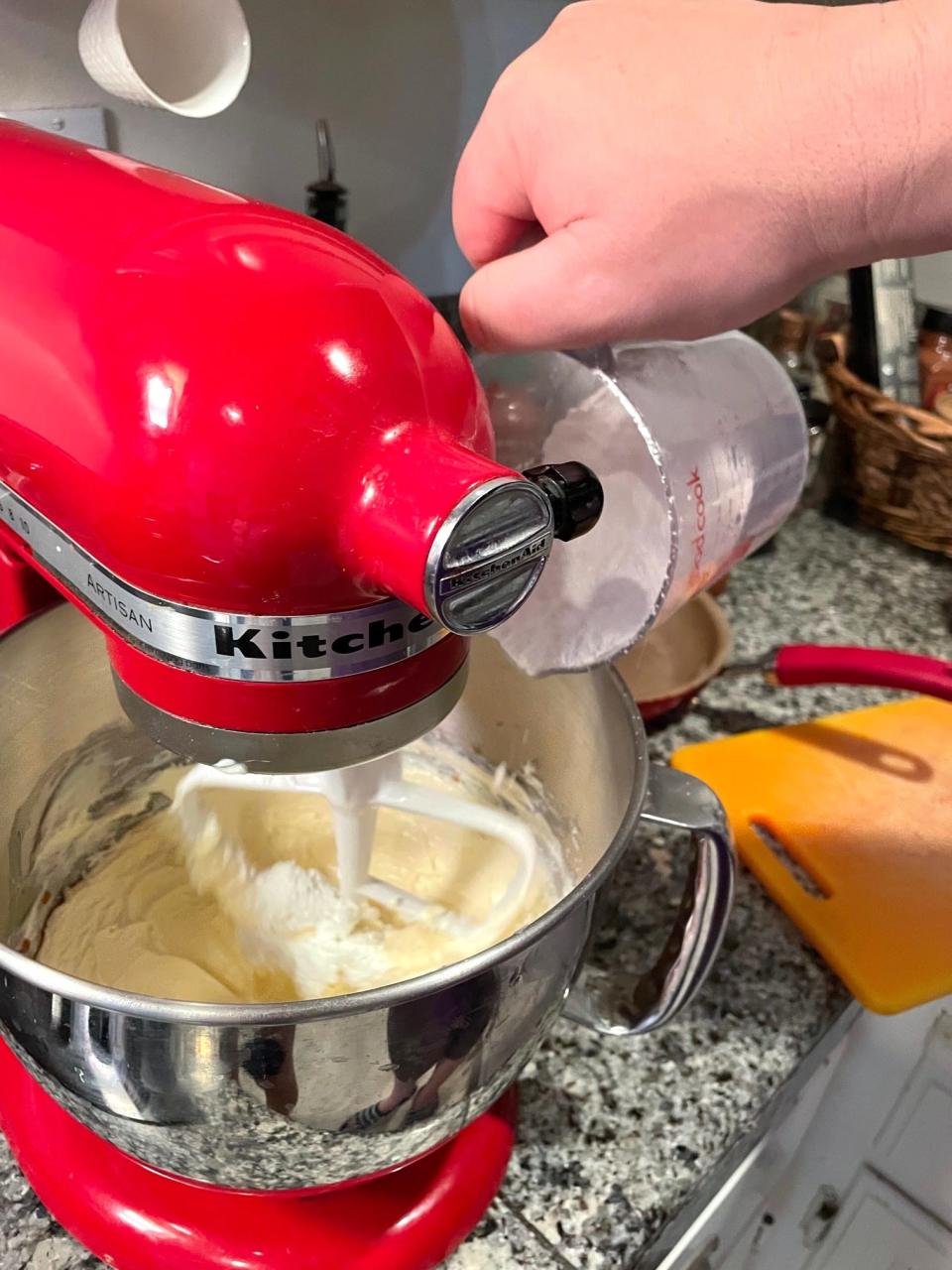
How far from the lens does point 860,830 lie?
689 millimetres

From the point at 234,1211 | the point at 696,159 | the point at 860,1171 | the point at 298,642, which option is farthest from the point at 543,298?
the point at 860,1171

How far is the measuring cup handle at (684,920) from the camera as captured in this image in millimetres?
434

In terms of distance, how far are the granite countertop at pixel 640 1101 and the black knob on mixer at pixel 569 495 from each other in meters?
0.32

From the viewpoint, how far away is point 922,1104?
2.23 ft

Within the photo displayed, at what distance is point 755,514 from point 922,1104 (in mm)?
452

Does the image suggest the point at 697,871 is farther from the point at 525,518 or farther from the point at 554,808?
the point at 525,518

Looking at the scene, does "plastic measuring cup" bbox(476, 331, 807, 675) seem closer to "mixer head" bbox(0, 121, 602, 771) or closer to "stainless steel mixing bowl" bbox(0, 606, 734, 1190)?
"stainless steel mixing bowl" bbox(0, 606, 734, 1190)

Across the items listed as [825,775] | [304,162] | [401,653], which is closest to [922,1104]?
[825,775]

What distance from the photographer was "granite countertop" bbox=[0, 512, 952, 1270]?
444mm

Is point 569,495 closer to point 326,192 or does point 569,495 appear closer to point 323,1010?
point 323,1010

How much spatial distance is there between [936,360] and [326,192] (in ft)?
2.05

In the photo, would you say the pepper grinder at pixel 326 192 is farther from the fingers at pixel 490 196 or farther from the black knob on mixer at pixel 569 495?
the black knob on mixer at pixel 569 495

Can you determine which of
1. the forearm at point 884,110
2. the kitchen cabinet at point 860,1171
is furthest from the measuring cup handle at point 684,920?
the forearm at point 884,110

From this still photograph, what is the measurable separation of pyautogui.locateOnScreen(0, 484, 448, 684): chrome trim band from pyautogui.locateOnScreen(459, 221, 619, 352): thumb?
140 millimetres
